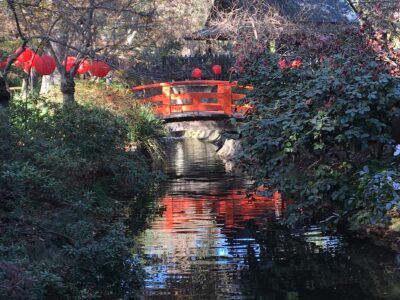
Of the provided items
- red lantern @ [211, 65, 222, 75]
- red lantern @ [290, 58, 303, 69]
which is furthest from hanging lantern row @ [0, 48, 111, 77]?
red lantern @ [211, 65, 222, 75]

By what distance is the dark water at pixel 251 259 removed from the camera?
6.62 meters

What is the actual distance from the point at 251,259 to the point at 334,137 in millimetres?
1995

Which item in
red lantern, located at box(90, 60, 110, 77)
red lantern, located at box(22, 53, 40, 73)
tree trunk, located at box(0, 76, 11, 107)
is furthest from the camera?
red lantern, located at box(90, 60, 110, 77)

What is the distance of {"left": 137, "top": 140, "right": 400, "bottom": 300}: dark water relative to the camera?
6617 mm

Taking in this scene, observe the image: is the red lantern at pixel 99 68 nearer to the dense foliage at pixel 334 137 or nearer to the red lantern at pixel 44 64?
the red lantern at pixel 44 64

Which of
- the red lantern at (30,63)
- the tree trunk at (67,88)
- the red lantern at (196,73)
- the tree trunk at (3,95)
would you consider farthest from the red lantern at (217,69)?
the tree trunk at (3,95)

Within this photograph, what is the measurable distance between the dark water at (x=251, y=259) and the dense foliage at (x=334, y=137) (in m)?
0.58

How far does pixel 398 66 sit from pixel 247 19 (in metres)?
12.2

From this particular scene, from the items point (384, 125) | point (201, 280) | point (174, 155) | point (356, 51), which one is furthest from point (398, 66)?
point (174, 155)

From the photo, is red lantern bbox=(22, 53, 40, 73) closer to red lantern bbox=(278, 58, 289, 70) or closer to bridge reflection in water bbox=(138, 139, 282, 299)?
bridge reflection in water bbox=(138, 139, 282, 299)

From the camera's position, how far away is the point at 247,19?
20.0 m

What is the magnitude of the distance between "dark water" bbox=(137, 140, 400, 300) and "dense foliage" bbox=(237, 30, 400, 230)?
22.9 inches

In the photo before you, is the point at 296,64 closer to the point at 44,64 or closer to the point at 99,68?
the point at 44,64

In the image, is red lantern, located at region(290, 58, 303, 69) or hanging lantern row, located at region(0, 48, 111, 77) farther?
hanging lantern row, located at region(0, 48, 111, 77)
